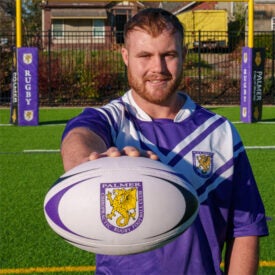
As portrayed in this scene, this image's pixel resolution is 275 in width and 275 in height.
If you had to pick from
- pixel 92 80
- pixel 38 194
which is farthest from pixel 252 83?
pixel 38 194

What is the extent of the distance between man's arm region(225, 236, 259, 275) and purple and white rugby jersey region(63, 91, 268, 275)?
3 cm

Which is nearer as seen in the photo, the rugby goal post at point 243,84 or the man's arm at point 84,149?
the man's arm at point 84,149

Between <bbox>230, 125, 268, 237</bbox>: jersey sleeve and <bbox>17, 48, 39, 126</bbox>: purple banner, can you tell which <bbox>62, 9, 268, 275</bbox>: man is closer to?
<bbox>230, 125, 268, 237</bbox>: jersey sleeve

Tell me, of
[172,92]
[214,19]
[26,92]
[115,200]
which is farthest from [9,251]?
[214,19]

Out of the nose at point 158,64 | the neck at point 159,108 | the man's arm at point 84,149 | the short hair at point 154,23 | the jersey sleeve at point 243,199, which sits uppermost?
the short hair at point 154,23

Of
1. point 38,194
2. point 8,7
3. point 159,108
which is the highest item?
point 8,7

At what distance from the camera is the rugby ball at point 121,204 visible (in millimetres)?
1986

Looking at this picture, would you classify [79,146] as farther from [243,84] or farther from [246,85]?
[243,84]

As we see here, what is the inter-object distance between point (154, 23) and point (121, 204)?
76 cm

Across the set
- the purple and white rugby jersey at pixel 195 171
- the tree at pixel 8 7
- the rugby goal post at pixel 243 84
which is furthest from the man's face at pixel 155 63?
the tree at pixel 8 7

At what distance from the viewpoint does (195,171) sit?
257cm

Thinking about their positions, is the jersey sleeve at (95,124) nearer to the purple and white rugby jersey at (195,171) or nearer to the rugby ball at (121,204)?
the purple and white rugby jersey at (195,171)

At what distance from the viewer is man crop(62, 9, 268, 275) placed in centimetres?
246

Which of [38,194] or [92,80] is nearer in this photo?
[38,194]
